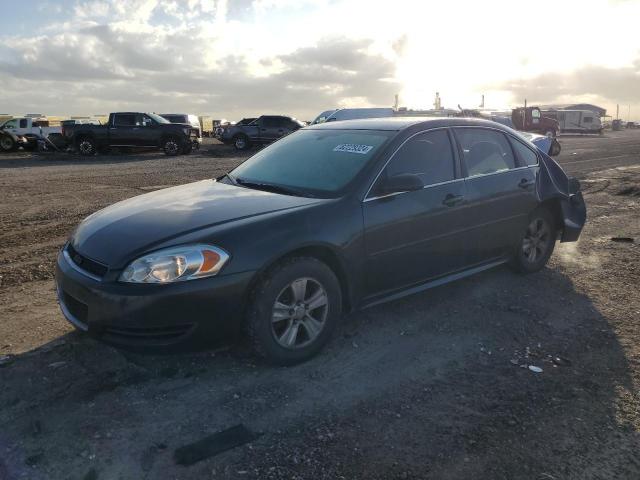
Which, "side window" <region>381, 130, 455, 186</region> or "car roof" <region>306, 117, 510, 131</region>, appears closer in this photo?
"side window" <region>381, 130, 455, 186</region>

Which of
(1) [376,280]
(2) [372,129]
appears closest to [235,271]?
(1) [376,280]

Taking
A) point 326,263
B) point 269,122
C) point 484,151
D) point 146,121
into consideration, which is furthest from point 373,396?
point 269,122

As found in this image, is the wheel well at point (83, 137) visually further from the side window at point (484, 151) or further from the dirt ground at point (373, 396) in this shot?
the side window at point (484, 151)

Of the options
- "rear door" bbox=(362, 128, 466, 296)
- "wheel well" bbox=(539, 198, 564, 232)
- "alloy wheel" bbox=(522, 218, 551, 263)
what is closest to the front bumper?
"rear door" bbox=(362, 128, 466, 296)

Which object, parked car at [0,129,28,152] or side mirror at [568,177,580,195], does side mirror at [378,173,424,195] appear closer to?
side mirror at [568,177,580,195]

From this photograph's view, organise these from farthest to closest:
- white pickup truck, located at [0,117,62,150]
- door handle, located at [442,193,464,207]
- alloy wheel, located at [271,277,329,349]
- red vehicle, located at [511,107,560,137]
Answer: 1. red vehicle, located at [511,107,560,137]
2. white pickup truck, located at [0,117,62,150]
3. door handle, located at [442,193,464,207]
4. alloy wheel, located at [271,277,329,349]

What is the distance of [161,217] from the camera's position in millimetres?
3656

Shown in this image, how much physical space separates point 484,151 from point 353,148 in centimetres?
142

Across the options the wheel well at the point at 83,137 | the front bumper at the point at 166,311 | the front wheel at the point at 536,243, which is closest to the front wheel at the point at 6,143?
the wheel well at the point at 83,137

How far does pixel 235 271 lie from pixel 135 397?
0.95 m

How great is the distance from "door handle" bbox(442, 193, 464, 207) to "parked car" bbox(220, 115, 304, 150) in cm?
2297

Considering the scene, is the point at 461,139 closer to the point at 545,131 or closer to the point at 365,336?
the point at 365,336

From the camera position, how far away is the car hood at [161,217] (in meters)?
3.36

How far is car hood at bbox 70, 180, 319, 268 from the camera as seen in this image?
132 inches
